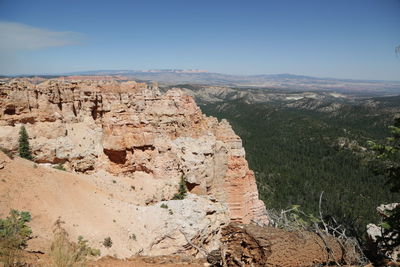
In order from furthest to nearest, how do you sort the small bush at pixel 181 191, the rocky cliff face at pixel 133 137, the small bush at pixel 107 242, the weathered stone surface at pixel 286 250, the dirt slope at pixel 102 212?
1. the small bush at pixel 181 191
2. the rocky cliff face at pixel 133 137
3. the small bush at pixel 107 242
4. the dirt slope at pixel 102 212
5. the weathered stone surface at pixel 286 250

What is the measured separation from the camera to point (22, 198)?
1270 centimetres

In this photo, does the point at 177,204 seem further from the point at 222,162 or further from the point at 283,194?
the point at 283,194

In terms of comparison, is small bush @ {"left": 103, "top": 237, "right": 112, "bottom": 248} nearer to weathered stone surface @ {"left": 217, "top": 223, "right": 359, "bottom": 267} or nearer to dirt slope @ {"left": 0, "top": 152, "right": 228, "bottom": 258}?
dirt slope @ {"left": 0, "top": 152, "right": 228, "bottom": 258}

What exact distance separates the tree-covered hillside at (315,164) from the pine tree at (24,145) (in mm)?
25080

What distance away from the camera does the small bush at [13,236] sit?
6520 millimetres

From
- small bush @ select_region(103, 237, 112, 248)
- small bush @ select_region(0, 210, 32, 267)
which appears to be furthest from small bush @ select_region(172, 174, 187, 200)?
small bush @ select_region(0, 210, 32, 267)

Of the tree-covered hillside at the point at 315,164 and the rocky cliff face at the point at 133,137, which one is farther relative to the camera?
the tree-covered hillside at the point at 315,164

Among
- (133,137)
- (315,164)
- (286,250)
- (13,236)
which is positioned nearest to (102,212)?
(13,236)

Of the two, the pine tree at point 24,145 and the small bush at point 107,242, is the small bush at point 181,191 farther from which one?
the pine tree at point 24,145

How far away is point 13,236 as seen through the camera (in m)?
8.10

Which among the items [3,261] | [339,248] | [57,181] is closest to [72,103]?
[57,181]

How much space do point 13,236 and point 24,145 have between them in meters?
12.3

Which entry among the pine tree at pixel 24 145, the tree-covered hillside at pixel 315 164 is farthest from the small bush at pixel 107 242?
the tree-covered hillside at pixel 315 164

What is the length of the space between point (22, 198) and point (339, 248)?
13205 mm
